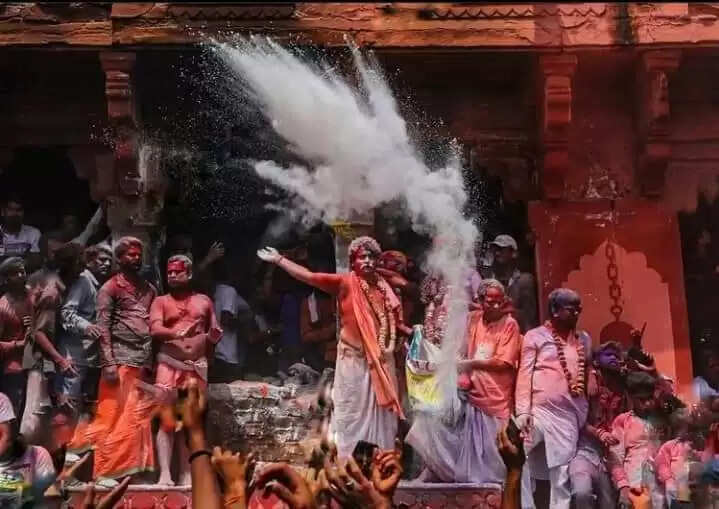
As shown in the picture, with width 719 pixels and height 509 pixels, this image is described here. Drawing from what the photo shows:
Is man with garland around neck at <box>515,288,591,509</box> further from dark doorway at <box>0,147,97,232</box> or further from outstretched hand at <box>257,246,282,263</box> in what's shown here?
dark doorway at <box>0,147,97,232</box>

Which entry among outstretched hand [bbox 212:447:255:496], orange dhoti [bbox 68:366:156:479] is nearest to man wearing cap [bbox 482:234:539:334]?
orange dhoti [bbox 68:366:156:479]

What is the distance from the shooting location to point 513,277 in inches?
295

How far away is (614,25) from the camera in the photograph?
7406 mm

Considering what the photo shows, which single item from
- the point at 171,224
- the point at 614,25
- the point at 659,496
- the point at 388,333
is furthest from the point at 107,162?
the point at 659,496

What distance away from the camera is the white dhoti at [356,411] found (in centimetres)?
680

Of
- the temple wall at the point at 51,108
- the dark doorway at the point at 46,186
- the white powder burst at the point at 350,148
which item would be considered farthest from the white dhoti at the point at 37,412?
the white powder burst at the point at 350,148

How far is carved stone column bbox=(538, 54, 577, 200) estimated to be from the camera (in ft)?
24.1

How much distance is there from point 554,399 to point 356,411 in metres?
1.05

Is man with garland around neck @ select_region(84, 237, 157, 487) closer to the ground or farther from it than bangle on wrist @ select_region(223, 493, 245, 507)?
farther from it

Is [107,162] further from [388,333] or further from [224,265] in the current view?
[388,333]

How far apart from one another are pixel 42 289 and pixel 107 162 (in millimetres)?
880

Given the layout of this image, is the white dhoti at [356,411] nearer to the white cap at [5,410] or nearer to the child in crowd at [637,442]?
the child in crowd at [637,442]

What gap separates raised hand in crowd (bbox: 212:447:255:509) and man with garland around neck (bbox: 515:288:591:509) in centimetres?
311

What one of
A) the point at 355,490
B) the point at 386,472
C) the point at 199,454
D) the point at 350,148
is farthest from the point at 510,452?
the point at 350,148
